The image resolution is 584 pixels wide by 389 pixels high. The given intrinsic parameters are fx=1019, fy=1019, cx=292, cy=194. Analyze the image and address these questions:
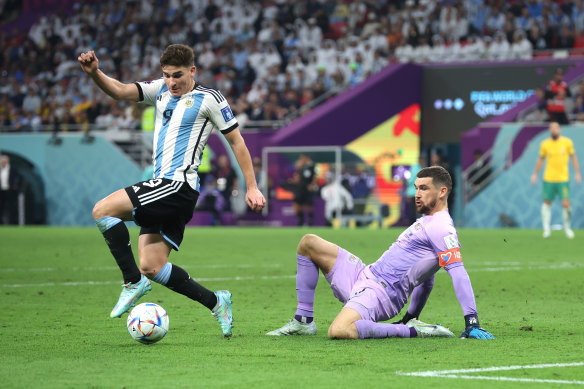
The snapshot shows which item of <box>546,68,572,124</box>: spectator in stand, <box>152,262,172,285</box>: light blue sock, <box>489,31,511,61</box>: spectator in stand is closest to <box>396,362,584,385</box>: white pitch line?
<box>152,262,172,285</box>: light blue sock

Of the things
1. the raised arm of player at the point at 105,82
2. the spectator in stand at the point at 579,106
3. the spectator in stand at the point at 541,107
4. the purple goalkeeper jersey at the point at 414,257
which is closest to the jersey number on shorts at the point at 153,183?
the raised arm of player at the point at 105,82

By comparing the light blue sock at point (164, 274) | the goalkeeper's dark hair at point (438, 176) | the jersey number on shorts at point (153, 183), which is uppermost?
the goalkeeper's dark hair at point (438, 176)

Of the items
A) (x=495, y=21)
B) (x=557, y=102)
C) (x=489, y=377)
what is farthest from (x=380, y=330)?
(x=495, y=21)

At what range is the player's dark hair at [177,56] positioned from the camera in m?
6.99

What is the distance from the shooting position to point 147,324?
6.67m

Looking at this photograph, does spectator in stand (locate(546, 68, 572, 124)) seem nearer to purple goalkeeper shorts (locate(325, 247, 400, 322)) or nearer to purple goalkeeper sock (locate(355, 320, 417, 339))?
purple goalkeeper shorts (locate(325, 247, 400, 322))

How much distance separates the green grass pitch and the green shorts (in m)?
6.16

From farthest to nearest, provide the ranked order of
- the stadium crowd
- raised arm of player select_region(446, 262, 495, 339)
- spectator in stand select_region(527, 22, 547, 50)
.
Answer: the stadium crowd, spectator in stand select_region(527, 22, 547, 50), raised arm of player select_region(446, 262, 495, 339)

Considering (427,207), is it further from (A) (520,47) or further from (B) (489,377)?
(A) (520,47)

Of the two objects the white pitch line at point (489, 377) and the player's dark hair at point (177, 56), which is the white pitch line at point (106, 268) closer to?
the player's dark hair at point (177, 56)

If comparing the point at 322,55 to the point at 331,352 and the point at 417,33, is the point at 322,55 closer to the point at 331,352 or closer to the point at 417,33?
the point at 417,33

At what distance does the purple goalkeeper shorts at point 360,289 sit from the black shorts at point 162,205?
1.14 m

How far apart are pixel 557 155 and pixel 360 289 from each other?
49.7ft

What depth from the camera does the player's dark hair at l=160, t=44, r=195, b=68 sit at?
699 cm
